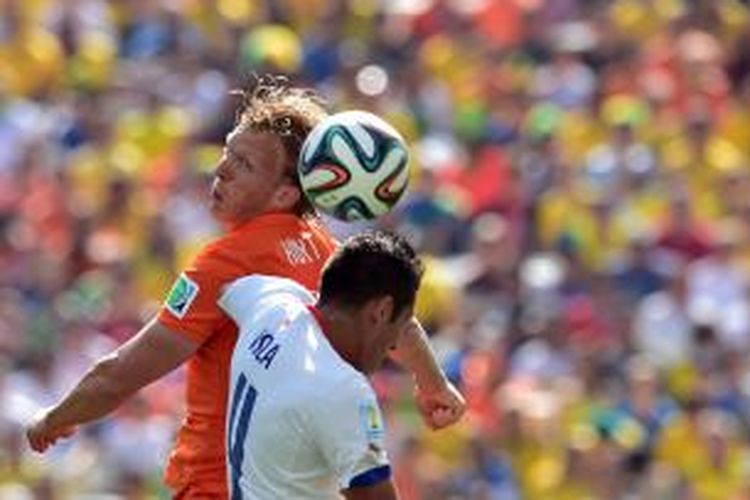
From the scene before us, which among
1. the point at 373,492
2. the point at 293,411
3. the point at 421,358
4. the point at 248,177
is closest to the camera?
the point at 373,492

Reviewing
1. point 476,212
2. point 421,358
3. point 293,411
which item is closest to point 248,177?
point 421,358

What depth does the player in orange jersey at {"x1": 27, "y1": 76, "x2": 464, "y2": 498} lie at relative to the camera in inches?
277

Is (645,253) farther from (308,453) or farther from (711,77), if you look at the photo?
(308,453)

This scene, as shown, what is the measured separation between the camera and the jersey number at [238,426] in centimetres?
664

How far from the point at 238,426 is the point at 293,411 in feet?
0.85

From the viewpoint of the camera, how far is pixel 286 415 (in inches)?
256

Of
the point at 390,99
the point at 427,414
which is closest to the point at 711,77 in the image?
the point at 390,99

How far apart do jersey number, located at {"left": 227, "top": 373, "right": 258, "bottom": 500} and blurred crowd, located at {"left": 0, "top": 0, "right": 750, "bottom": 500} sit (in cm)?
527

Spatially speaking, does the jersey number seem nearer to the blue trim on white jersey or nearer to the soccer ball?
the blue trim on white jersey

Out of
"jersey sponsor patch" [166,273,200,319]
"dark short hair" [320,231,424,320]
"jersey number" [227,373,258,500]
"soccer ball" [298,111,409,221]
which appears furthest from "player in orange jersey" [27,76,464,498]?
"dark short hair" [320,231,424,320]

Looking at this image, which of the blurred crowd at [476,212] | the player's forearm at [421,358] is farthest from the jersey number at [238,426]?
the blurred crowd at [476,212]

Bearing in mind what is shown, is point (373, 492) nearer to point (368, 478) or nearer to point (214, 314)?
point (368, 478)

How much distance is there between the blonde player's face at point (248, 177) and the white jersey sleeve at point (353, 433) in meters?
0.91

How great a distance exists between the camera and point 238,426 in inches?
263
